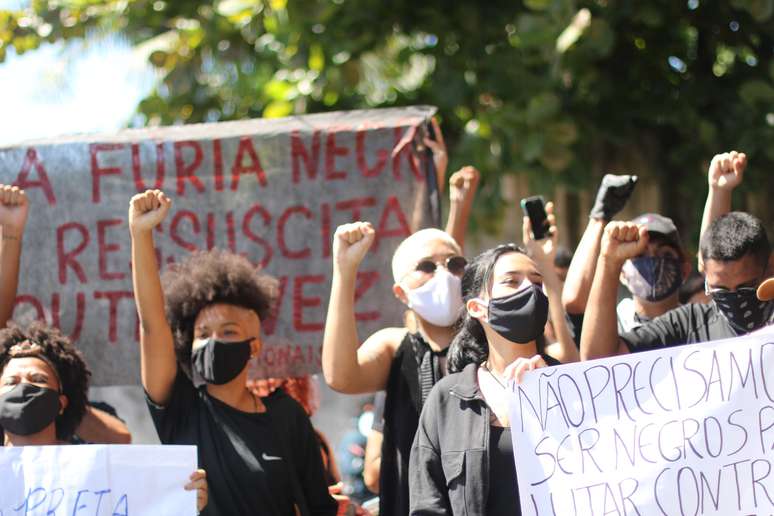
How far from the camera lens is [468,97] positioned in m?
6.85

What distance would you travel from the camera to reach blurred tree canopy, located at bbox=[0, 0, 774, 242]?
6426 mm

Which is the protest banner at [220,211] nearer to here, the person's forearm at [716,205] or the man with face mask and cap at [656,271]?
the man with face mask and cap at [656,271]

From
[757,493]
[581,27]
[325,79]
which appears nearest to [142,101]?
[325,79]

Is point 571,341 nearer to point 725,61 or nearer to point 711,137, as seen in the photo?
point 711,137

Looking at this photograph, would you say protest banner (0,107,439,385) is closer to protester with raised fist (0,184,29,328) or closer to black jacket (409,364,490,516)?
protester with raised fist (0,184,29,328)

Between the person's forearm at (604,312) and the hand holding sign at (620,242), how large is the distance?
0.08ft

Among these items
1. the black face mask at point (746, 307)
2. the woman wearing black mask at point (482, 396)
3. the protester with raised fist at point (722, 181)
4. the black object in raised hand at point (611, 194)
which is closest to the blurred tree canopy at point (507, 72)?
the black object in raised hand at point (611, 194)

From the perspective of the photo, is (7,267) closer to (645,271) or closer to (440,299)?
(440,299)

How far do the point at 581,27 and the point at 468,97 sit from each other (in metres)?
0.89

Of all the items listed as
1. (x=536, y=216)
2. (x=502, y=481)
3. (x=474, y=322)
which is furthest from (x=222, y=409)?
(x=536, y=216)

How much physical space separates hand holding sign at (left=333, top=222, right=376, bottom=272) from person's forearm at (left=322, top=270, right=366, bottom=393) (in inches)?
1.2

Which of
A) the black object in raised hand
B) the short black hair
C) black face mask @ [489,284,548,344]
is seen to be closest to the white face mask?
black face mask @ [489,284,548,344]

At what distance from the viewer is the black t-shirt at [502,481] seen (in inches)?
139

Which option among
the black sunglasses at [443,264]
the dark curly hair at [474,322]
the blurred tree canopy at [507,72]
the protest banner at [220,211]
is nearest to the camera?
the dark curly hair at [474,322]
